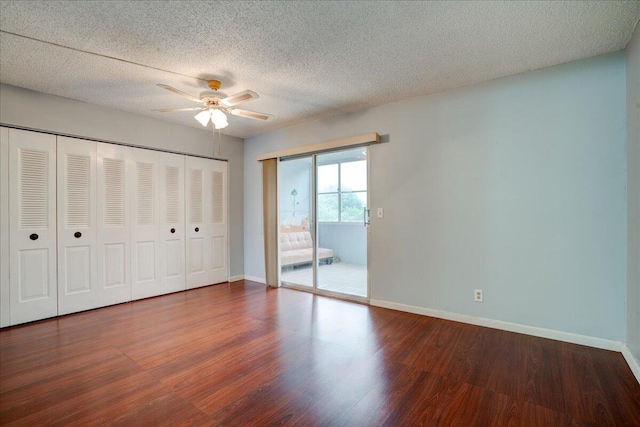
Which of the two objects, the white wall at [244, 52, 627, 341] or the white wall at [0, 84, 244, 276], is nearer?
the white wall at [244, 52, 627, 341]

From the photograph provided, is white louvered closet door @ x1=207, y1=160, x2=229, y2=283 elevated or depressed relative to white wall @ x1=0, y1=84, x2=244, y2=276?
Result: depressed

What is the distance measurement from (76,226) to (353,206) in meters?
3.42

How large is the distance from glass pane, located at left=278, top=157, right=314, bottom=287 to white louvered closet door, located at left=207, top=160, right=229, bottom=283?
3.38 ft

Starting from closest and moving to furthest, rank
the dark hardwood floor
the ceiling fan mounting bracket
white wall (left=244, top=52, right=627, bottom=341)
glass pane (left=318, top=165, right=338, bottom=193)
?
the dark hardwood floor → white wall (left=244, top=52, right=627, bottom=341) → the ceiling fan mounting bracket → glass pane (left=318, top=165, right=338, bottom=193)

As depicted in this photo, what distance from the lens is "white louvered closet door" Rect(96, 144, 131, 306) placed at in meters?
3.77

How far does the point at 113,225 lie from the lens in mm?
3867

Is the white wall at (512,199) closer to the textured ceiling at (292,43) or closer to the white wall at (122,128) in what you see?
the textured ceiling at (292,43)

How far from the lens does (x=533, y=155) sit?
2.82 meters

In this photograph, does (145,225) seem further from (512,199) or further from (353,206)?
(512,199)

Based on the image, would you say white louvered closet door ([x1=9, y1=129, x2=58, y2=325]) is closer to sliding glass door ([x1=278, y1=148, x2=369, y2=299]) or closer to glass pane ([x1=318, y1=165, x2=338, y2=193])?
sliding glass door ([x1=278, y1=148, x2=369, y2=299])

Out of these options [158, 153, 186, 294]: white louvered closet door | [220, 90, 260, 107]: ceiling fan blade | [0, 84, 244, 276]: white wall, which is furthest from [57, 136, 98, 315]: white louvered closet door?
[220, 90, 260, 107]: ceiling fan blade

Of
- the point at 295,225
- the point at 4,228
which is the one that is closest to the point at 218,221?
the point at 295,225

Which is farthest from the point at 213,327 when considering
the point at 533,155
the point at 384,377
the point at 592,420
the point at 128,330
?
Answer: the point at 533,155

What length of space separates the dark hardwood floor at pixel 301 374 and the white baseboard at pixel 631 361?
0.04 metres
